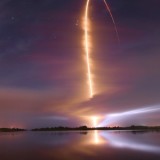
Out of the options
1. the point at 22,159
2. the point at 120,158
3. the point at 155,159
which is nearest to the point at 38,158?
the point at 22,159

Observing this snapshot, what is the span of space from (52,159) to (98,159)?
496cm

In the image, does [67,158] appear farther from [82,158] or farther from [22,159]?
[22,159]

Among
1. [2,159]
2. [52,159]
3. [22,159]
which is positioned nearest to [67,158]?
[52,159]

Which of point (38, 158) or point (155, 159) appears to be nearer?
point (155, 159)

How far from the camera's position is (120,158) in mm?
33906

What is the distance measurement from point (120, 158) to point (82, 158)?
13.5ft

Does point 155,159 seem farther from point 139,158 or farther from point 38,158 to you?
point 38,158

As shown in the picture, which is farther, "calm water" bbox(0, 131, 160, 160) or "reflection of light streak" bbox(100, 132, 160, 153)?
"reflection of light streak" bbox(100, 132, 160, 153)

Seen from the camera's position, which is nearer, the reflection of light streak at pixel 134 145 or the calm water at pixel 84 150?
the calm water at pixel 84 150

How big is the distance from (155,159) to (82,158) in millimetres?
7606

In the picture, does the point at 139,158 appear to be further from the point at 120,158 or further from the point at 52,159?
the point at 52,159

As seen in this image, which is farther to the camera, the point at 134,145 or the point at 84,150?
the point at 134,145

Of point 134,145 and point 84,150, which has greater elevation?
point 134,145

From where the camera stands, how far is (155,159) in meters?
32.3
